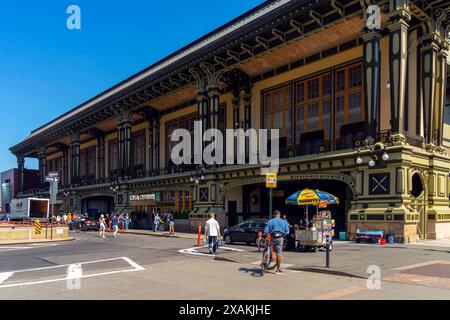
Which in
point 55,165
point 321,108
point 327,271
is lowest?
point 327,271

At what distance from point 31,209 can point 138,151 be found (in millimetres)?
14074

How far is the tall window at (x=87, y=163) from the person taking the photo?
204ft

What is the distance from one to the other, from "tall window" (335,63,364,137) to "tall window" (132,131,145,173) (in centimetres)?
2718

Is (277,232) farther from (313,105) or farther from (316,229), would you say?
(313,105)

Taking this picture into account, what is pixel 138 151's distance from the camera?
51.9 metres

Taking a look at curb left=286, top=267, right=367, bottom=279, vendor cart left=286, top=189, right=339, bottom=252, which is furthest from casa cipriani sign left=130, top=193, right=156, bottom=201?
curb left=286, top=267, right=367, bottom=279

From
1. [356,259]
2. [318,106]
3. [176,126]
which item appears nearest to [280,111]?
[318,106]

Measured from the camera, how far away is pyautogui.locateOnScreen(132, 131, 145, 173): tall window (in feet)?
167

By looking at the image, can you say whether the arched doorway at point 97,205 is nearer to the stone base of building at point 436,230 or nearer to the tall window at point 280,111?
the tall window at point 280,111

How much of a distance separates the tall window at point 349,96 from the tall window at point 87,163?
4159 centimetres

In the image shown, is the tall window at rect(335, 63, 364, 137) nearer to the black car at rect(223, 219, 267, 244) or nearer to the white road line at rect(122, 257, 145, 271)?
the black car at rect(223, 219, 267, 244)

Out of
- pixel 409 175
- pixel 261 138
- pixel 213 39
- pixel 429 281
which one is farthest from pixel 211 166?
pixel 429 281

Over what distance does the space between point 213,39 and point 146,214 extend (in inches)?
809
